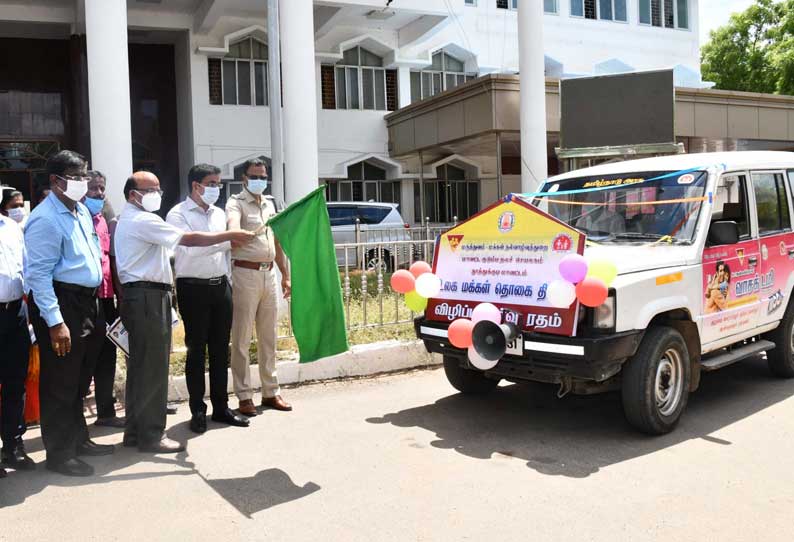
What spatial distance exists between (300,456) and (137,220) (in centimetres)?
197

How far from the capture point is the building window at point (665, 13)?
2914 cm

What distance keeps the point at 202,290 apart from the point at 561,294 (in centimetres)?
266

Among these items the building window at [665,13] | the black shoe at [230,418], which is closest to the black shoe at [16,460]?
the black shoe at [230,418]

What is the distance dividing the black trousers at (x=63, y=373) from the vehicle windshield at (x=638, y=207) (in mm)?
3963

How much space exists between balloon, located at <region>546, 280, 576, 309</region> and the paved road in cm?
103

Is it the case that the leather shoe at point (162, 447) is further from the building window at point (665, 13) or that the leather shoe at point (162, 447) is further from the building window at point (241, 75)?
the building window at point (665, 13)

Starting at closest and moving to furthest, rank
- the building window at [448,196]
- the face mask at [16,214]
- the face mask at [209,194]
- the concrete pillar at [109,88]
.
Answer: the face mask at [209,194] < the face mask at [16,214] < the concrete pillar at [109,88] < the building window at [448,196]

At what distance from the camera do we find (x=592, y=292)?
4.84m

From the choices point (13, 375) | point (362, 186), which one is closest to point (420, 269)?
point (13, 375)

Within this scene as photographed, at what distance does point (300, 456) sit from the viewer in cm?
508

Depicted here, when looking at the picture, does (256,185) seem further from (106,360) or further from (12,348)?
(12,348)

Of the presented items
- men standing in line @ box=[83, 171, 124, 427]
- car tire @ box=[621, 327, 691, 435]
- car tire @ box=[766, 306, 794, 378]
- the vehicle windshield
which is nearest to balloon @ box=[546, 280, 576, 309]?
car tire @ box=[621, 327, 691, 435]

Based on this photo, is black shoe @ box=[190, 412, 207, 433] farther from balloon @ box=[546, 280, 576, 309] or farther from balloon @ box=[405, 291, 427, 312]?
balloon @ box=[546, 280, 576, 309]

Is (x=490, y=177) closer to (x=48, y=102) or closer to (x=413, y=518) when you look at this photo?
(x=48, y=102)
